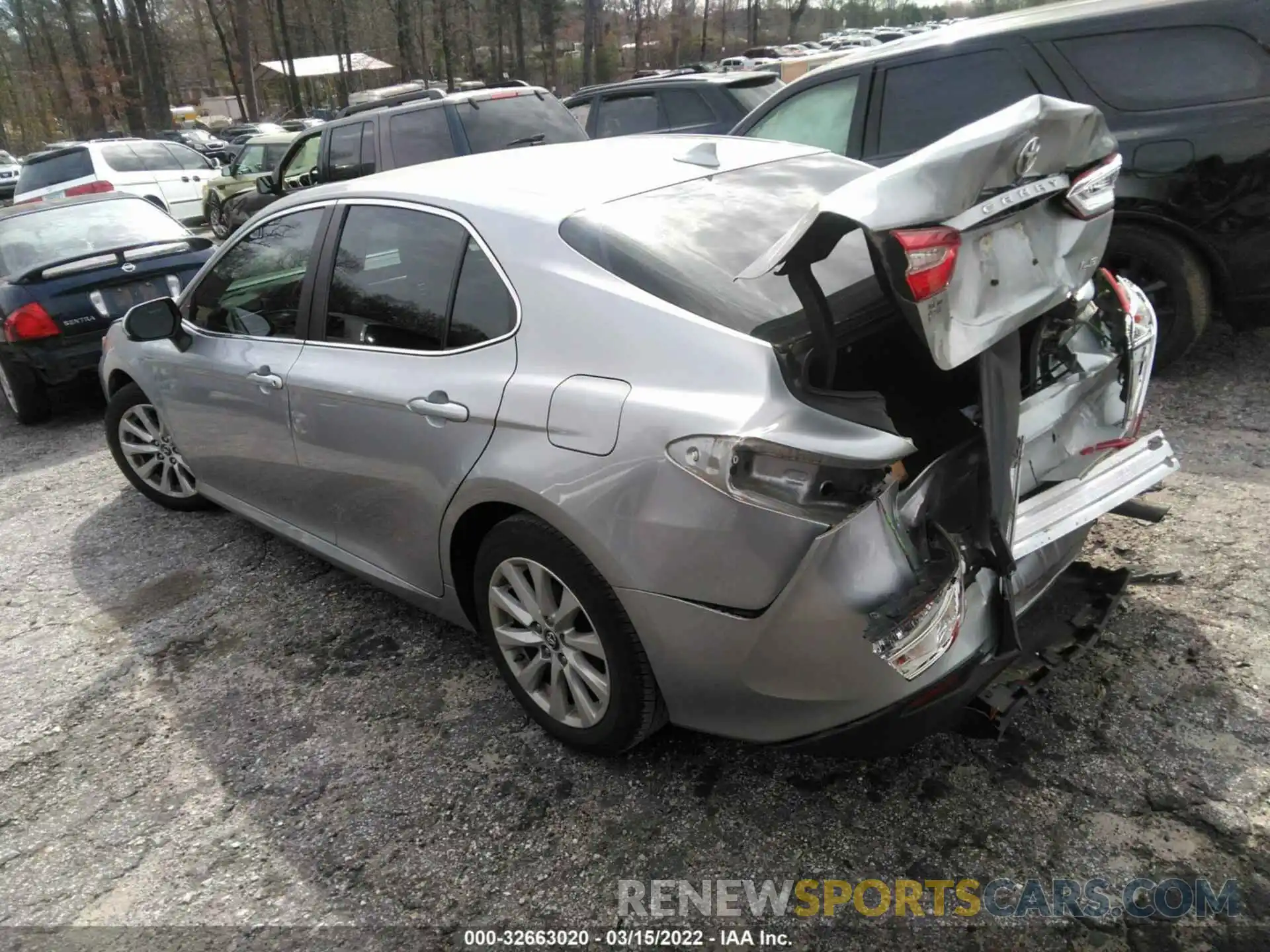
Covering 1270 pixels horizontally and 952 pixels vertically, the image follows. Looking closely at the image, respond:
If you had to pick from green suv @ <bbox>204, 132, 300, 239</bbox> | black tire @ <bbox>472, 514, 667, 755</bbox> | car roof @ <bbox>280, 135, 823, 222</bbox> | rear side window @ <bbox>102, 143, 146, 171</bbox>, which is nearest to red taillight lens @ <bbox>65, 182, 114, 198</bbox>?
rear side window @ <bbox>102, 143, 146, 171</bbox>

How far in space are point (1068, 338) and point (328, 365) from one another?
2.43 m

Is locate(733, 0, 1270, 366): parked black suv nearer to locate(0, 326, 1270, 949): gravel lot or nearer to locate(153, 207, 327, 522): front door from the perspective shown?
locate(0, 326, 1270, 949): gravel lot

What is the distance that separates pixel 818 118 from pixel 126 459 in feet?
15.3

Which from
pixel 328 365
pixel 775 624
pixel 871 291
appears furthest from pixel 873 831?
pixel 328 365

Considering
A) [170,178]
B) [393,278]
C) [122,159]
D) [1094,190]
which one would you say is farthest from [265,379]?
[170,178]

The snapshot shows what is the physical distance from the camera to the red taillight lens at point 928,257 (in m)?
1.83

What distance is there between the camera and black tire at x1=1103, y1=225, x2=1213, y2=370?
174 inches

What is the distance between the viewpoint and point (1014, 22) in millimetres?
4875

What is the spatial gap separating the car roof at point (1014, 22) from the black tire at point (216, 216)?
451 inches

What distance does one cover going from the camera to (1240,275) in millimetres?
4309

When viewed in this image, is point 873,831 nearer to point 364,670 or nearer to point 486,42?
point 364,670

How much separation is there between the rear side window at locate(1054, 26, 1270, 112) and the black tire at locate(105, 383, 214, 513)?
5.15 metres

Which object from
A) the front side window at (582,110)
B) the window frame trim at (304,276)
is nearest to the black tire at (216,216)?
the front side window at (582,110)

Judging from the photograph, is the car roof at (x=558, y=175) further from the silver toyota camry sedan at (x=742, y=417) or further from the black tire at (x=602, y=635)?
the black tire at (x=602, y=635)
